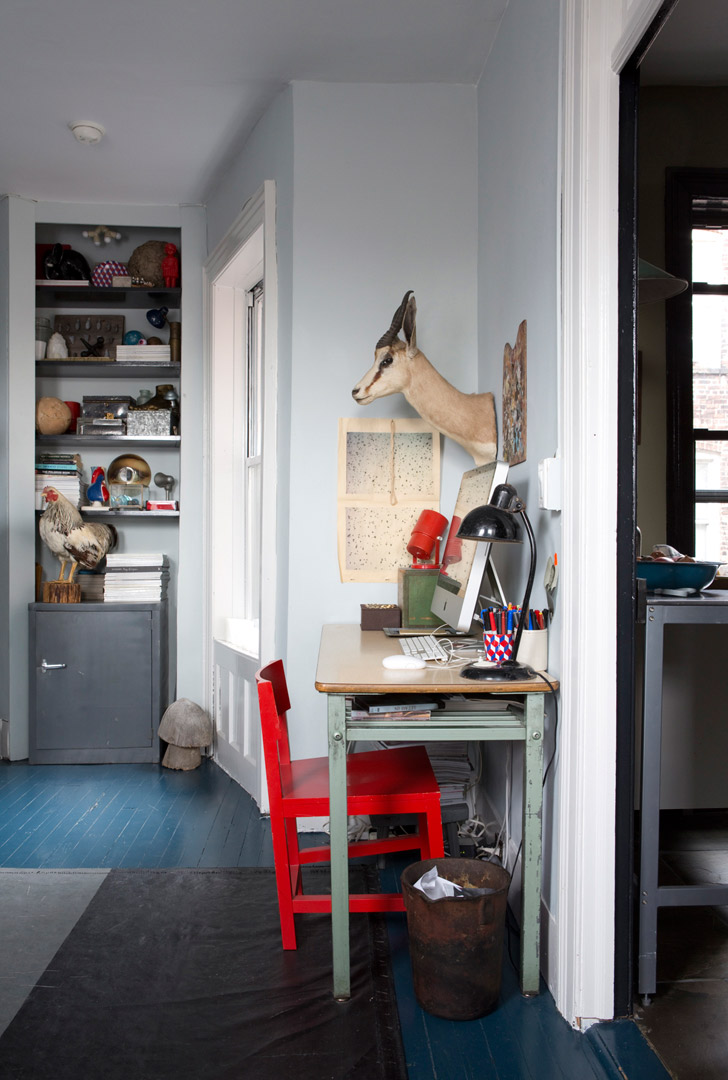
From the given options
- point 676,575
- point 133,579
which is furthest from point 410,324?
point 133,579

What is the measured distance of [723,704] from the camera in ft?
9.64

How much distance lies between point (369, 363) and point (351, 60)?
3.61 ft

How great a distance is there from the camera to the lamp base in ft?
6.36

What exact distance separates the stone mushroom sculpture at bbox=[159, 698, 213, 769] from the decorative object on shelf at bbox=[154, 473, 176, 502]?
1.19 metres

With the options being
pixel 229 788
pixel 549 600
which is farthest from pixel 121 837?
pixel 549 600

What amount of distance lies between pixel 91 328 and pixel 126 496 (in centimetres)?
99

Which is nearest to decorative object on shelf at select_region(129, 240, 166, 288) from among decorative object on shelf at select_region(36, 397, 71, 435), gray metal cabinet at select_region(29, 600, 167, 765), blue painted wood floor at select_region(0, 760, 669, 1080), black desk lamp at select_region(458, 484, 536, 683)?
decorative object on shelf at select_region(36, 397, 71, 435)

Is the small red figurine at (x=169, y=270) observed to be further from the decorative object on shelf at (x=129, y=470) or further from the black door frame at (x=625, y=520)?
the black door frame at (x=625, y=520)

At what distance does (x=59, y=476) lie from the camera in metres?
4.30

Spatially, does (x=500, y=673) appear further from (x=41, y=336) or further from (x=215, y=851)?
(x=41, y=336)

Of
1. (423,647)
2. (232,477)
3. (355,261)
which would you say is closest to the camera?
(423,647)

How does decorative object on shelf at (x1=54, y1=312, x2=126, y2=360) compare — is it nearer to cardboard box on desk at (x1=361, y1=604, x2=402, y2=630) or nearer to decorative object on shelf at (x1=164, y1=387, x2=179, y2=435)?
decorative object on shelf at (x1=164, y1=387, x2=179, y2=435)

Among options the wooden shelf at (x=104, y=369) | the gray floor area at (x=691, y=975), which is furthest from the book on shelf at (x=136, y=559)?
the gray floor area at (x=691, y=975)

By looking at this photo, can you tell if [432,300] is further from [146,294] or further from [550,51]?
[146,294]
